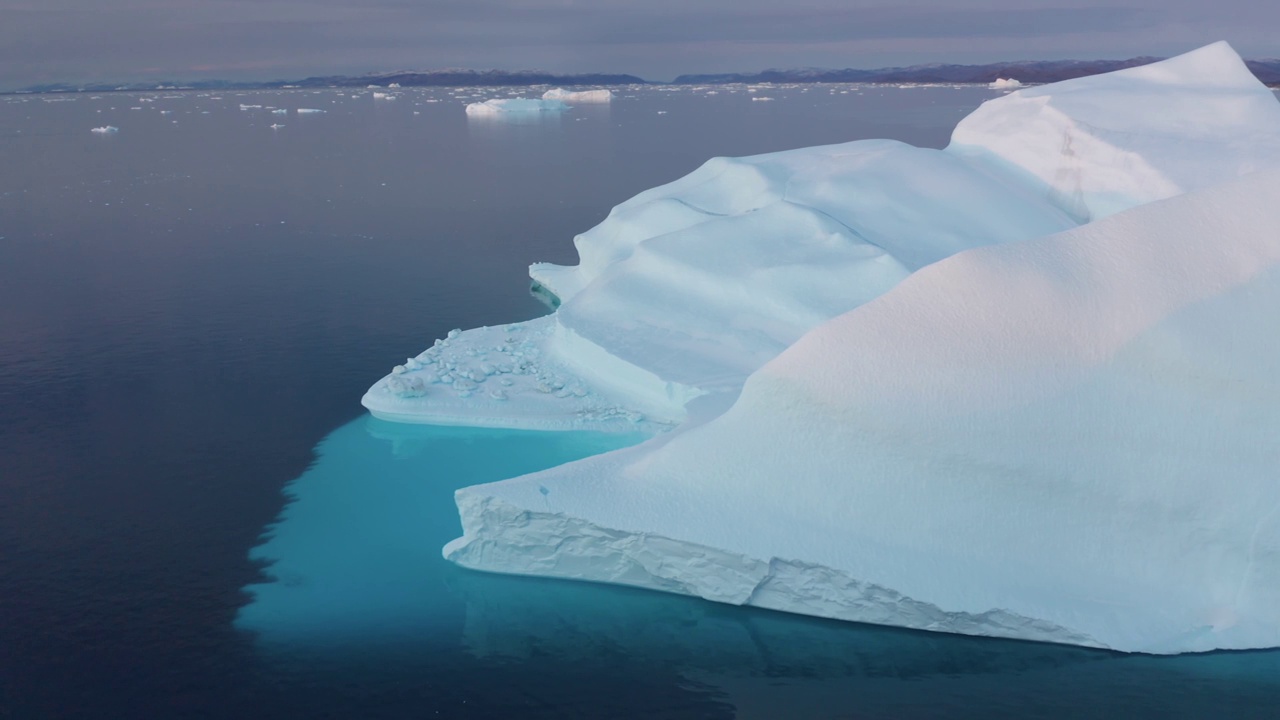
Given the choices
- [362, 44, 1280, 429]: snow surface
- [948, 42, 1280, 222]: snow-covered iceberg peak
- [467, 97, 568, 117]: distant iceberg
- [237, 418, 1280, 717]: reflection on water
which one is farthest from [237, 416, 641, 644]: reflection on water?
[467, 97, 568, 117]: distant iceberg

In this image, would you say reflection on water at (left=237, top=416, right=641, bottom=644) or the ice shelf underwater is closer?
the ice shelf underwater

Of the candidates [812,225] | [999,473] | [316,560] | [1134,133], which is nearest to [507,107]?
[1134,133]

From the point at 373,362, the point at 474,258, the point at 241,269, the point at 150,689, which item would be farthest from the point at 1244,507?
the point at 241,269

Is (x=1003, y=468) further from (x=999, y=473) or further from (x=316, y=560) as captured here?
(x=316, y=560)

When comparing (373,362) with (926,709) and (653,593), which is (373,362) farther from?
(926,709)

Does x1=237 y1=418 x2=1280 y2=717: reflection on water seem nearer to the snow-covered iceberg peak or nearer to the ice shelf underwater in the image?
the ice shelf underwater

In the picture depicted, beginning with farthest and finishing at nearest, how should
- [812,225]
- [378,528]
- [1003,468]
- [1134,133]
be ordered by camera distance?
[1134,133], [812,225], [378,528], [1003,468]
